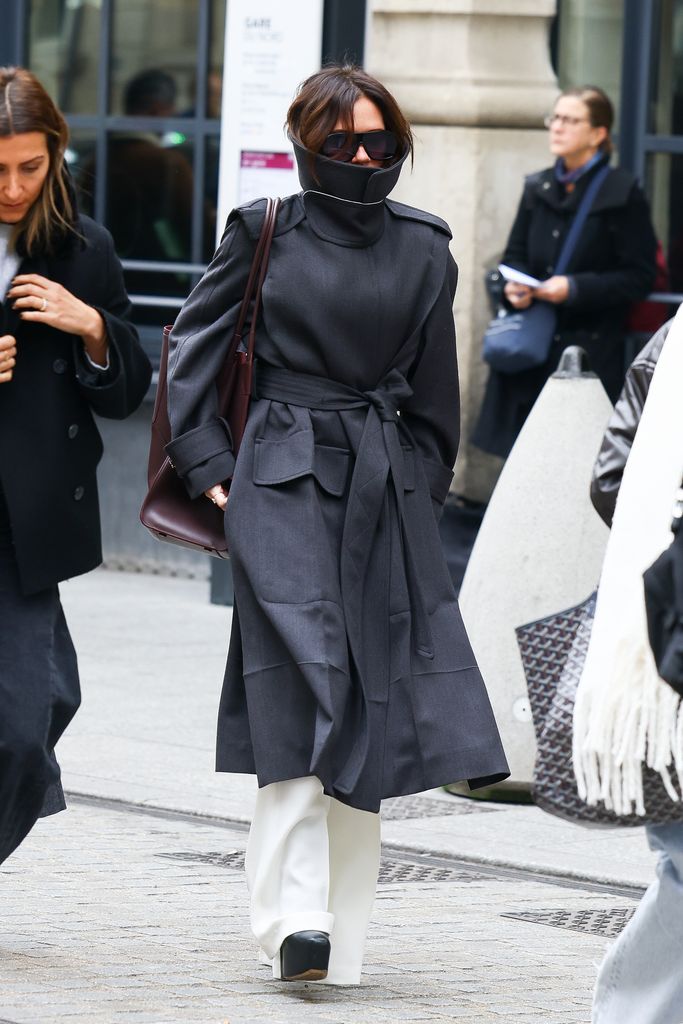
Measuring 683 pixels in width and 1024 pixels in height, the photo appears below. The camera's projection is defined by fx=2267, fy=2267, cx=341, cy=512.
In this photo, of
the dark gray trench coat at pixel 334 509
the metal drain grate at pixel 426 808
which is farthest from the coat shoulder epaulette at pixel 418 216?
the metal drain grate at pixel 426 808

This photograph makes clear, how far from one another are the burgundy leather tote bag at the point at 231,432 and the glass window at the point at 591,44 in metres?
5.75

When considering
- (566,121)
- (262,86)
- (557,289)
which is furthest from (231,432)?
(262,86)

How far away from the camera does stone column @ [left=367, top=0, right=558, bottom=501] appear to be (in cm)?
1028

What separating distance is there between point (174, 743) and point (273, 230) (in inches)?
125

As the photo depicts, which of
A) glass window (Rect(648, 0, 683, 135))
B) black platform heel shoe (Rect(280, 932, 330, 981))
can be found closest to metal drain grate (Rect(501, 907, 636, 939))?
black platform heel shoe (Rect(280, 932, 330, 981))

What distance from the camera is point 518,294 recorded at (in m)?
9.42

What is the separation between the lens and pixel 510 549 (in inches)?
277

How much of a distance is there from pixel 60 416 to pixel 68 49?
729cm

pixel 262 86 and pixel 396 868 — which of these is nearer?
pixel 396 868

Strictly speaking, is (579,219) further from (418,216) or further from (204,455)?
(204,455)

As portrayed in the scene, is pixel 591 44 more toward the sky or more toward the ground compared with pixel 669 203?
more toward the sky

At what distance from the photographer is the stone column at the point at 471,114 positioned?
10281 millimetres

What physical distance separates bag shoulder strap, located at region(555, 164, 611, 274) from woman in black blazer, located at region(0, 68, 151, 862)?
4.62 metres

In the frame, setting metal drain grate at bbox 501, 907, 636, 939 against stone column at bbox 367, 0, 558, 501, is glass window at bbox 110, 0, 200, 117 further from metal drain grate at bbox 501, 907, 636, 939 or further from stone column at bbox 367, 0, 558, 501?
metal drain grate at bbox 501, 907, 636, 939
